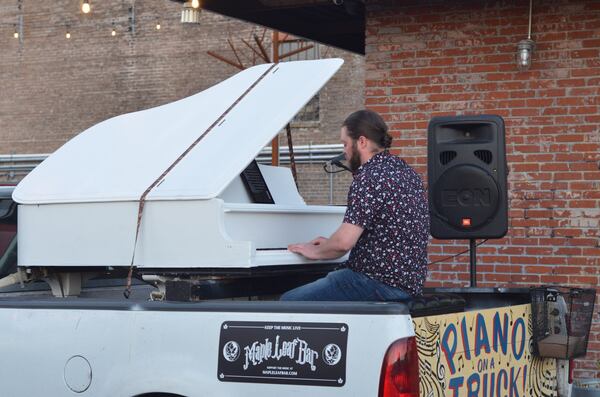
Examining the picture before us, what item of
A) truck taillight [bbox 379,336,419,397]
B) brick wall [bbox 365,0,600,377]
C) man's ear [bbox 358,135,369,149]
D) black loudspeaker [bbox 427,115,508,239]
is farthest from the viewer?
brick wall [bbox 365,0,600,377]

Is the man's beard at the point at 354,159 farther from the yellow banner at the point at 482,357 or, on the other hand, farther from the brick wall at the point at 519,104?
the brick wall at the point at 519,104

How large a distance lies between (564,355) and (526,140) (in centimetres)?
333

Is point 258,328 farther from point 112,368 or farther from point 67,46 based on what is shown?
point 67,46

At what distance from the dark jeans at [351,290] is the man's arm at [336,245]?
120mm

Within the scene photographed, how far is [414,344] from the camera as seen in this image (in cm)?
376

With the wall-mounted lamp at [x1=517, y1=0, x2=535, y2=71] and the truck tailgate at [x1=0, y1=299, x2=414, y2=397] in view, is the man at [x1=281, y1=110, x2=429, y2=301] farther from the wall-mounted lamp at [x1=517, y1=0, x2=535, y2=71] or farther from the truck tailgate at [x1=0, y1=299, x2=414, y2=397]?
the wall-mounted lamp at [x1=517, y1=0, x2=535, y2=71]

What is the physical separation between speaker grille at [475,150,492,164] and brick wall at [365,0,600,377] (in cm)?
157

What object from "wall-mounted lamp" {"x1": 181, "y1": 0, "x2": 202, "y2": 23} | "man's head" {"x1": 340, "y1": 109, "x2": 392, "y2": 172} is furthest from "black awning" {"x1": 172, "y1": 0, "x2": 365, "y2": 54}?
"man's head" {"x1": 340, "y1": 109, "x2": 392, "y2": 172}

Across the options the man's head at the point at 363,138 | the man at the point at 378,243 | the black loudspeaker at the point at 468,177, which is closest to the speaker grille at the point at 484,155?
the black loudspeaker at the point at 468,177

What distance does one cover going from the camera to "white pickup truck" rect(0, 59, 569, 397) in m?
3.89

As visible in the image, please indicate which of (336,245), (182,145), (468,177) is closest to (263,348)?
(336,245)

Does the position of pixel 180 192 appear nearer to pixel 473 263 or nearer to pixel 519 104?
pixel 473 263

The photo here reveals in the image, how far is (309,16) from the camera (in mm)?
10102

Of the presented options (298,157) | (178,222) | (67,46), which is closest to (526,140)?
(178,222)
